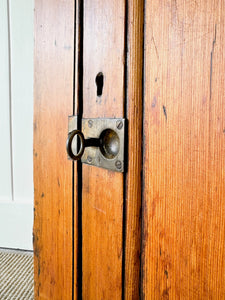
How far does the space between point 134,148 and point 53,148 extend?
0.22 m

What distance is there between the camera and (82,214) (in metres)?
0.50

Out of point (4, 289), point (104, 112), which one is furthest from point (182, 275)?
point (4, 289)

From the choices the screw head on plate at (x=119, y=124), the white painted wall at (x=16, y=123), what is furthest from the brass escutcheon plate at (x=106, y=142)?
the white painted wall at (x=16, y=123)

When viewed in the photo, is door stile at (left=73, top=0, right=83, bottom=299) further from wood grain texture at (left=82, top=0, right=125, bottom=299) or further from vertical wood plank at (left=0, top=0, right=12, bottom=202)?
vertical wood plank at (left=0, top=0, right=12, bottom=202)

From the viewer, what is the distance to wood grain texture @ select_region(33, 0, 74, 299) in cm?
52

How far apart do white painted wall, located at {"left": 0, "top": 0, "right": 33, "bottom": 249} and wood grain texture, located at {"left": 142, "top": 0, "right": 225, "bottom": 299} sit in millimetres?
1118

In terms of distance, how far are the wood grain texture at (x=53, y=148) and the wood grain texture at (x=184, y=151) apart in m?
0.18

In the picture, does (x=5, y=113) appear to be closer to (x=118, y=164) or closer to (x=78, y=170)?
(x=78, y=170)

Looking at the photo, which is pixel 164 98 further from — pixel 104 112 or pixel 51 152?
pixel 51 152

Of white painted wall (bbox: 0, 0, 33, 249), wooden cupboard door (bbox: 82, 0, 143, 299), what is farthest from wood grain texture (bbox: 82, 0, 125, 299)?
white painted wall (bbox: 0, 0, 33, 249)

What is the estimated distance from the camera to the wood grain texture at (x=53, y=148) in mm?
517

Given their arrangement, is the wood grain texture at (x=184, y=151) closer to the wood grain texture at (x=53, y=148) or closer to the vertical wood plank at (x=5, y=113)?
the wood grain texture at (x=53, y=148)

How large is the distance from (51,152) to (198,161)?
1.09 ft

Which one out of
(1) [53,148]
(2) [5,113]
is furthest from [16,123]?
(1) [53,148]
